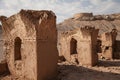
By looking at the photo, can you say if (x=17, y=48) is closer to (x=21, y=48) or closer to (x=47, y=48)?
(x=21, y=48)

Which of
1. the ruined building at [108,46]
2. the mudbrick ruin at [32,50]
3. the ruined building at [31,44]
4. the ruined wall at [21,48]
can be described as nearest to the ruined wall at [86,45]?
the mudbrick ruin at [32,50]

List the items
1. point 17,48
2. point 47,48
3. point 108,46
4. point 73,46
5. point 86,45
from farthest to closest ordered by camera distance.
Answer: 1. point 108,46
2. point 73,46
3. point 86,45
4. point 17,48
5. point 47,48

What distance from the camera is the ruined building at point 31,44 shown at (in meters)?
10.5

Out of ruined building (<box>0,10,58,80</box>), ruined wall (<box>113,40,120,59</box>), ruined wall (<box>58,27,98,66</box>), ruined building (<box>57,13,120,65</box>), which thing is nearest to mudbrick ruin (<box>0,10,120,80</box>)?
ruined building (<box>0,10,58,80</box>)

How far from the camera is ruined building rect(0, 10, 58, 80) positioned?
415 inches

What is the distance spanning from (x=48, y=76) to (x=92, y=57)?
19.1ft

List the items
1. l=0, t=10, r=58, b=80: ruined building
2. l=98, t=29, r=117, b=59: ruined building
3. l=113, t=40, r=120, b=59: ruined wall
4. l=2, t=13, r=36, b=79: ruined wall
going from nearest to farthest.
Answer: l=0, t=10, r=58, b=80: ruined building < l=2, t=13, r=36, b=79: ruined wall < l=98, t=29, r=117, b=59: ruined building < l=113, t=40, r=120, b=59: ruined wall

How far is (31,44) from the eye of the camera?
10664 millimetres

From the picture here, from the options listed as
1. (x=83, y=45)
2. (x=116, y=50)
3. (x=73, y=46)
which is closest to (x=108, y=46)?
(x=116, y=50)

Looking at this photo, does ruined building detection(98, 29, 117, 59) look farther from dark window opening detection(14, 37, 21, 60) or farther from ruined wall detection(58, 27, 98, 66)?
dark window opening detection(14, 37, 21, 60)

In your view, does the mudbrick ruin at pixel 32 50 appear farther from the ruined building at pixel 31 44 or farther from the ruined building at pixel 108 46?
the ruined building at pixel 108 46

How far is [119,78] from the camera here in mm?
12070

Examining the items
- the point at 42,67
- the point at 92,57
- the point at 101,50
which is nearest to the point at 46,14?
the point at 42,67

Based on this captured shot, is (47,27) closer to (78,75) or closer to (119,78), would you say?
(78,75)
